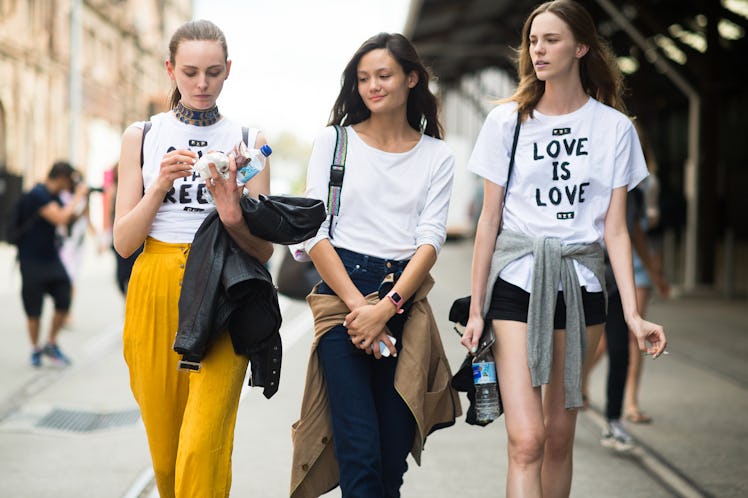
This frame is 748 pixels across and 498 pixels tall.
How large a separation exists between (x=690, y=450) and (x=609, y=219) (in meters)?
2.89

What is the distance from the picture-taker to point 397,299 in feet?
11.9

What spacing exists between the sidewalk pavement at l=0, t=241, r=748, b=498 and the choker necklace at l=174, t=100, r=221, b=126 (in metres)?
2.33

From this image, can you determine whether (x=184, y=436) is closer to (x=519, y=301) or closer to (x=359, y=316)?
(x=359, y=316)

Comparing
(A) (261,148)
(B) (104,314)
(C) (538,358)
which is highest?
(A) (261,148)

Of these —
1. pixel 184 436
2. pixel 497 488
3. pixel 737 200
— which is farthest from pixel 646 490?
pixel 737 200

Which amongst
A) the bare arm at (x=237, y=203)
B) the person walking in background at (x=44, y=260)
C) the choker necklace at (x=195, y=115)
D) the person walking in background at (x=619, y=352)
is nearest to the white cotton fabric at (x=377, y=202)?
the bare arm at (x=237, y=203)

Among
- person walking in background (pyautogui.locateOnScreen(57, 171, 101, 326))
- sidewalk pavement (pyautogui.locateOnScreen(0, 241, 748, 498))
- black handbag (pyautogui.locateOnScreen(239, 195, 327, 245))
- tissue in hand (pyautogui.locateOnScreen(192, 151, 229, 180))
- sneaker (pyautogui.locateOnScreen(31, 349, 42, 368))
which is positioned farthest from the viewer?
person walking in background (pyautogui.locateOnScreen(57, 171, 101, 326))

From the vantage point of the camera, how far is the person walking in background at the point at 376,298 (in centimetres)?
364

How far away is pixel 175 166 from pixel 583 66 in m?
1.62

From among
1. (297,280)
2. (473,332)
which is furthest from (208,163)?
(297,280)

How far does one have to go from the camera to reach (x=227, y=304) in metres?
3.39

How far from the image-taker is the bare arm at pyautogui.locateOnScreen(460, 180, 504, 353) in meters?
3.74

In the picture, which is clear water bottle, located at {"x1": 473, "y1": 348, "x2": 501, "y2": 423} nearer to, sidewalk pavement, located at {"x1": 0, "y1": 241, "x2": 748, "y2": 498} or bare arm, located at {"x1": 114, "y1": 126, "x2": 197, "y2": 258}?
bare arm, located at {"x1": 114, "y1": 126, "x2": 197, "y2": 258}

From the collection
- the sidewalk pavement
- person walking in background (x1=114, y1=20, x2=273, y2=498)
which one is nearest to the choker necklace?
person walking in background (x1=114, y1=20, x2=273, y2=498)
